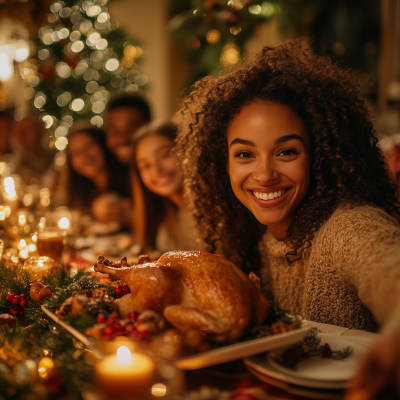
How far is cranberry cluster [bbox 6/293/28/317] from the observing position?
39.3 inches

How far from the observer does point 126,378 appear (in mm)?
536

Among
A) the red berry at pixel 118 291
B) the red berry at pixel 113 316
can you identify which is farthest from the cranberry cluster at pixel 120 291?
the red berry at pixel 113 316

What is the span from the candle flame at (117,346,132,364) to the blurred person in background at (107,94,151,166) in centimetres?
283

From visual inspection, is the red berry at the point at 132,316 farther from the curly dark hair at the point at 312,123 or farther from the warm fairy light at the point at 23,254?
the warm fairy light at the point at 23,254

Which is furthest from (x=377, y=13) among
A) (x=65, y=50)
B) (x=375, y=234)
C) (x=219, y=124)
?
(x=375, y=234)

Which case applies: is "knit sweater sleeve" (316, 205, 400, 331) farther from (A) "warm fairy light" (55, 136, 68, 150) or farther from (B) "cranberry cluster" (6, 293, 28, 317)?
(A) "warm fairy light" (55, 136, 68, 150)

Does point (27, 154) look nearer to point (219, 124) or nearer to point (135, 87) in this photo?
point (135, 87)

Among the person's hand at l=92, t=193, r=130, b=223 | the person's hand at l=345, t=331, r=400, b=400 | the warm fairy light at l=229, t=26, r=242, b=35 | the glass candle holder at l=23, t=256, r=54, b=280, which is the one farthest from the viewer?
the person's hand at l=92, t=193, r=130, b=223

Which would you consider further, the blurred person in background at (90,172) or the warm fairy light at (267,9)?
the blurred person in background at (90,172)

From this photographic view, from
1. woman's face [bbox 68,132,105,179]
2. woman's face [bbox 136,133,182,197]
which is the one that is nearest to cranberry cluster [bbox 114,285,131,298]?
woman's face [bbox 136,133,182,197]

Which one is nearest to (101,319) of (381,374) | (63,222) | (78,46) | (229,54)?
(381,374)

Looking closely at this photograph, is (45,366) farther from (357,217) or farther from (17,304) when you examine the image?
(357,217)

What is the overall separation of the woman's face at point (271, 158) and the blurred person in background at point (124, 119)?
2.20m

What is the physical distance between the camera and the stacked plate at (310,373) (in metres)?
0.68
